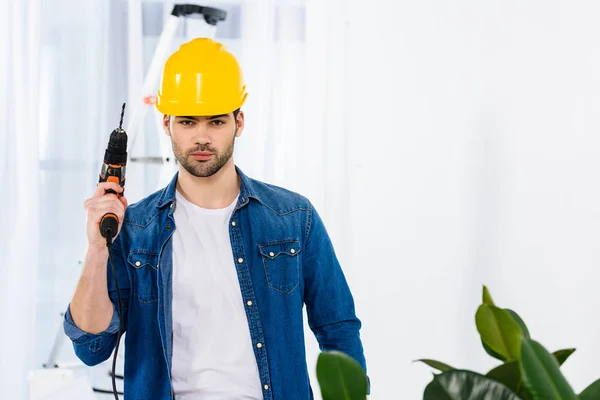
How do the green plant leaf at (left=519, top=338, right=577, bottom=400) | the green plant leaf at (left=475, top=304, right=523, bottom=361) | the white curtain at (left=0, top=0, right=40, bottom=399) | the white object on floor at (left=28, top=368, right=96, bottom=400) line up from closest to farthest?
the green plant leaf at (left=519, top=338, right=577, bottom=400), the green plant leaf at (left=475, top=304, right=523, bottom=361), the white object on floor at (left=28, top=368, right=96, bottom=400), the white curtain at (left=0, top=0, right=40, bottom=399)

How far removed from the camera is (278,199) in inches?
70.8

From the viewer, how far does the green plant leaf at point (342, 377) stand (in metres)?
0.61

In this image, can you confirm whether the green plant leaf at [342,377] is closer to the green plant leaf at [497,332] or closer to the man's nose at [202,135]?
the green plant leaf at [497,332]

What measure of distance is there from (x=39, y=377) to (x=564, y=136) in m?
1.86

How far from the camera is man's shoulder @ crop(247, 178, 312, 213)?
178 cm

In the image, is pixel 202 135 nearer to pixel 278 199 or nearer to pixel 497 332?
pixel 278 199

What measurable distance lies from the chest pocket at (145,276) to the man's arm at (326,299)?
0.34 metres

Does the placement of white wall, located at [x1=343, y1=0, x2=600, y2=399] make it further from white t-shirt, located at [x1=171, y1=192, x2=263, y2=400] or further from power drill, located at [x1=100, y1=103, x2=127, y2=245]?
power drill, located at [x1=100, y1=103, x2=127, y2=245]

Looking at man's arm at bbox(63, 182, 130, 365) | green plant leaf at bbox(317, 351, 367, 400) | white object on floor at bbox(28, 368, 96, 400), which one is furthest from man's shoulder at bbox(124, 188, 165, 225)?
green plant leaf at bbox(317, 351, 367, 400)

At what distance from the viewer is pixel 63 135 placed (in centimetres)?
285

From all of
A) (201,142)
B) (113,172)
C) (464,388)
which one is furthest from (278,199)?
(464,388)

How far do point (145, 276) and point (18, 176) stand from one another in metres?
1.34

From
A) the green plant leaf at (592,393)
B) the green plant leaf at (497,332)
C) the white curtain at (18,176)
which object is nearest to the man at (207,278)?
the green plant leaf at (497,332)

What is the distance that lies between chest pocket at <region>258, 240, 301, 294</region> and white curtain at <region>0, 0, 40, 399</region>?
1369mm
